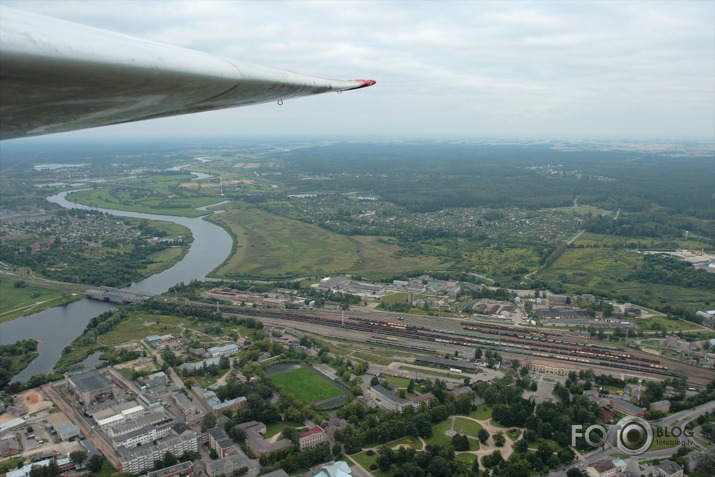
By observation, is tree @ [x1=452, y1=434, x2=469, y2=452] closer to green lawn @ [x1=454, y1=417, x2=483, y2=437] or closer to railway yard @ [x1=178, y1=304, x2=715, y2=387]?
green lawn @ [x1=454, y1=417, x2=483, y2=437]

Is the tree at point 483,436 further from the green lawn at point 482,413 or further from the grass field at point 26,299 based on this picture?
the grass field at point 26,299

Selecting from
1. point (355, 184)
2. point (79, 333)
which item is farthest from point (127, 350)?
point (355, 184)

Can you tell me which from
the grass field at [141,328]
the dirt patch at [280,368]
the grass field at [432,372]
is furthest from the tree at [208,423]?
the grass field at [141,328]

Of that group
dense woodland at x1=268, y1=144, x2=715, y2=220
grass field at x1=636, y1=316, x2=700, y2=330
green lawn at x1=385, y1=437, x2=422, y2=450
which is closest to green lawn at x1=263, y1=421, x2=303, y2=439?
green lawn at x1=385, y1=437, x2=422, y2=450

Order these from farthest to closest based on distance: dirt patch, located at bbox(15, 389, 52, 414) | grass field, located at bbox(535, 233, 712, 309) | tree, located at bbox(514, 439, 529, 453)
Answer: grass field, located at bbox(535, 233, 712, 309)
dirt patch, located at bbox(15, 389, 52, 414)
tree, located at bbox(514, 439, 529, 453)

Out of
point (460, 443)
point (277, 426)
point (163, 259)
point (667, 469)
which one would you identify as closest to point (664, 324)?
point (667, 469)

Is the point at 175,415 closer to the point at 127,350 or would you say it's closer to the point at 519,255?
the point at 127,350

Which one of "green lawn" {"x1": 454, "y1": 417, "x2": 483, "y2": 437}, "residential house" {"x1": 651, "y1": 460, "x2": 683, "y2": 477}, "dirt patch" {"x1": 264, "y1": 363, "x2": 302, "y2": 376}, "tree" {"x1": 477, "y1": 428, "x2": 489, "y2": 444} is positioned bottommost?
"dirt patch" {"x1": 264, "y1": 363, "x2": 302, "y2": 376}
